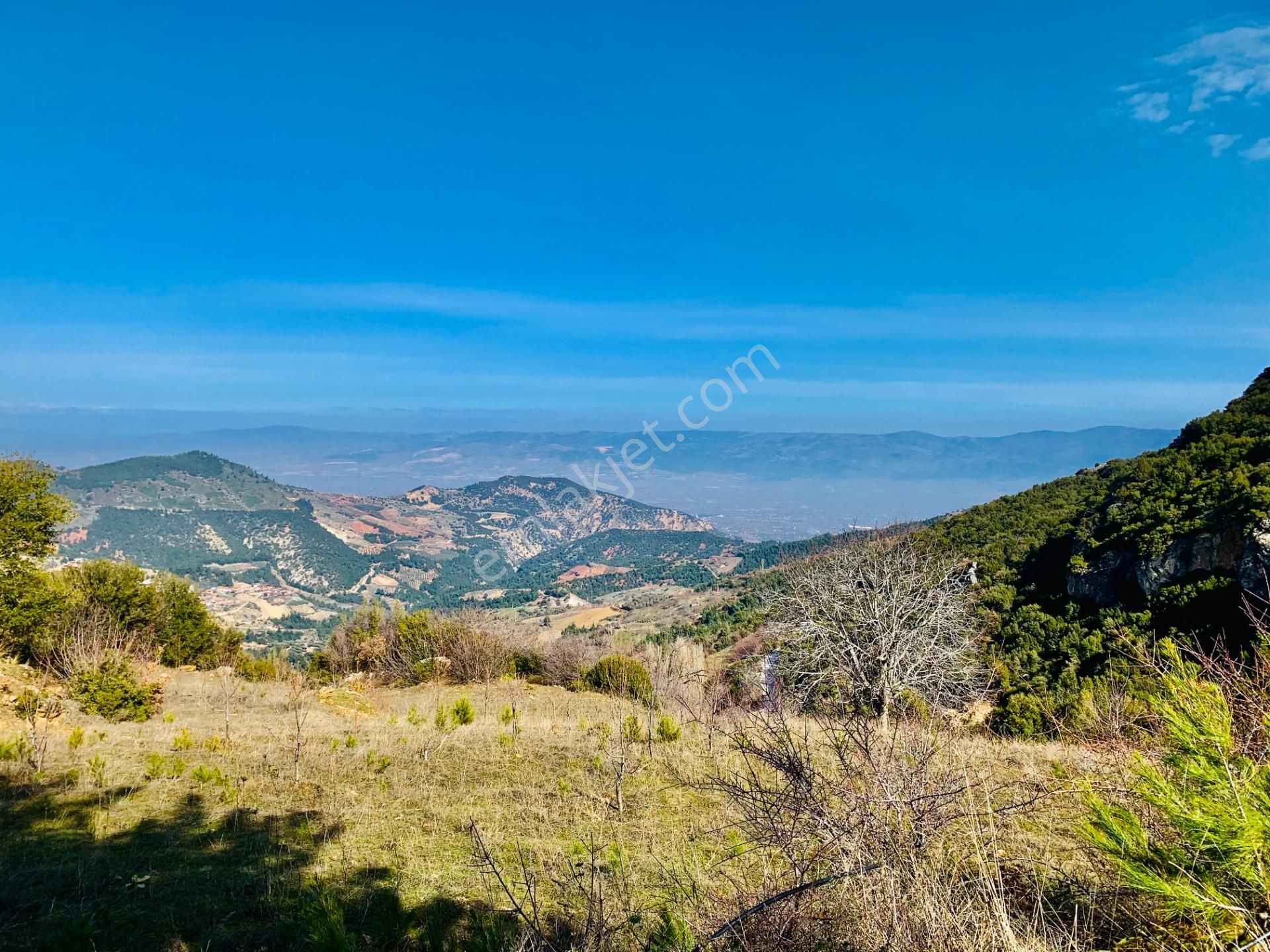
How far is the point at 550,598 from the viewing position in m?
84.7

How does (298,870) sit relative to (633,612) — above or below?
above

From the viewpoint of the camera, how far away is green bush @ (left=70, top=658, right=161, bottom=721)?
1187 cm

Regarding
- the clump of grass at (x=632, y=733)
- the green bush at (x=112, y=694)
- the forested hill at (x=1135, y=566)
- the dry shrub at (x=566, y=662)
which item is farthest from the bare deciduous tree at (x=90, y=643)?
the forested hill at (x=1135, y=566)

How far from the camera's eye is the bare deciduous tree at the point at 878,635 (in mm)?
13461

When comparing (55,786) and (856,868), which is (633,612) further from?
(856,868)

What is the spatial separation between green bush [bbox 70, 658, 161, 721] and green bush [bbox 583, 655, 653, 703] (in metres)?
11.2

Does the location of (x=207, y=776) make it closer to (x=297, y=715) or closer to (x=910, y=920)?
(x=297, y=715)

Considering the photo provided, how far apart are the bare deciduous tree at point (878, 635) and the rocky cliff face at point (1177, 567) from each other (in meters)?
5.77

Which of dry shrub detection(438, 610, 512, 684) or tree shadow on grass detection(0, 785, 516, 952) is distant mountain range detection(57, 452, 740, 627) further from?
tree shadow on grass detection(0, 785, 516, 952)

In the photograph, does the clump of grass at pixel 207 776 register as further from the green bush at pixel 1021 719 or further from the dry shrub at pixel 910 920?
the green bush at pixel 1021 719

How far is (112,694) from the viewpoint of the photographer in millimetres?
12016

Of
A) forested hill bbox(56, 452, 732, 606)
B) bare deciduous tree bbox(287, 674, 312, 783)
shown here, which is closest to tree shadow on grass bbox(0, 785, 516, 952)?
bare deciduous tree bbox(287, 674, 312, 783)

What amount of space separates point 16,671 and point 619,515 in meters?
138

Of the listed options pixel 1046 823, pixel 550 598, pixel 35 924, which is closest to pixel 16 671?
pixel 35 924
